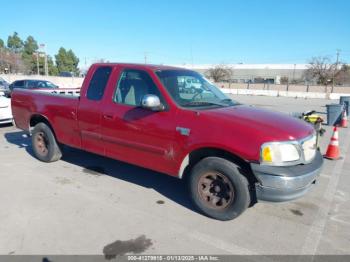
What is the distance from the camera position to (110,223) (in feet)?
11.9

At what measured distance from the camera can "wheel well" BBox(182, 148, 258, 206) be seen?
11.8 feet

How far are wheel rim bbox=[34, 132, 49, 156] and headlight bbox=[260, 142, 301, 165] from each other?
433 cm

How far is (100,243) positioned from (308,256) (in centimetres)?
218

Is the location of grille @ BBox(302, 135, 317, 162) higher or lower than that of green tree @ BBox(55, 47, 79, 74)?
lower

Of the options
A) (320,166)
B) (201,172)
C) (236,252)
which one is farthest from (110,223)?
(320,166)

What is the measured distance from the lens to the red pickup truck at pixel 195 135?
3391 millimetres

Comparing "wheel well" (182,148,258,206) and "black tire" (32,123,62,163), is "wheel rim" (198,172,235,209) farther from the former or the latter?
"black tire" (32,123,62,163)

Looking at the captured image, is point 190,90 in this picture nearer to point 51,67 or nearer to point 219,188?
point 219,188

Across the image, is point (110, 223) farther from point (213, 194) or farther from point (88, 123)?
point (88, 123)

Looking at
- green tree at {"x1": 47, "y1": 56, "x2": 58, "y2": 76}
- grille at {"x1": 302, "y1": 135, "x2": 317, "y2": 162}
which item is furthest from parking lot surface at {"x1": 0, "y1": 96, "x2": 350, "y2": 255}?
green tree at {"x1": 47, "y1": 56, "x2": 58, "y2": 76}

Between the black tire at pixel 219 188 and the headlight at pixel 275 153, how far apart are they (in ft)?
1.27

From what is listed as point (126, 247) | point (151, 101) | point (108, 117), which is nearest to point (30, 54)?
point (108, 117)

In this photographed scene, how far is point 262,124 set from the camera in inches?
139

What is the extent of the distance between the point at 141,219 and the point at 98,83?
2.32 m
